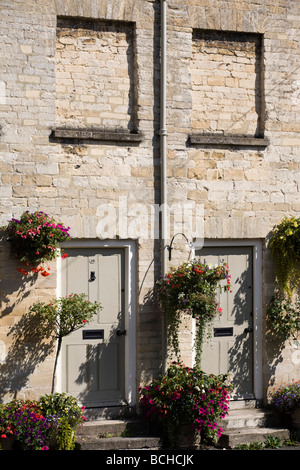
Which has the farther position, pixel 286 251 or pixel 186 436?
pixel 286 251

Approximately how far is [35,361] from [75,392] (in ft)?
2.33

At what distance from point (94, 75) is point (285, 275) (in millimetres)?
3746

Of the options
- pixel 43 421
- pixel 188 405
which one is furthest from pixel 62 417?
pixel 188 405

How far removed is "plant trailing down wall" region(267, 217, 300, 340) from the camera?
962 cm

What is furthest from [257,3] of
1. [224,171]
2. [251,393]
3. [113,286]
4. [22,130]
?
[251,393]

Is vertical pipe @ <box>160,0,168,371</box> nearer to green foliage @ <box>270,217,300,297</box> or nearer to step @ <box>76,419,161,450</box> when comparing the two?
step @ <box>76,419,161,450</box>

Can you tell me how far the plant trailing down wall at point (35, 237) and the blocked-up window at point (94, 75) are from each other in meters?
1.38

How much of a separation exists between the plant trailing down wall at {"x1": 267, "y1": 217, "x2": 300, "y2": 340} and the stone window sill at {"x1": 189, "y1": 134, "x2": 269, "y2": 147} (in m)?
1.13

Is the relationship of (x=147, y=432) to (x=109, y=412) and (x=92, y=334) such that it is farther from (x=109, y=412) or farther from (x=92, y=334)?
(x=92, y=334)

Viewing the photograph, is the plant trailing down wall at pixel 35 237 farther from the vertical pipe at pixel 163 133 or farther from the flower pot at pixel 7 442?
the flower pot at pixel 7 442

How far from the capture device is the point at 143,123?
30.7ft

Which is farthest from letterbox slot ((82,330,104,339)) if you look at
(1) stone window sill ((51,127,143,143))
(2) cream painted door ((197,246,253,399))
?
(1) stone window sill ((51,127,143,143))

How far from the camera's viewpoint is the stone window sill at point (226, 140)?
952 centimetres

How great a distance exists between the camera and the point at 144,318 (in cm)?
930
